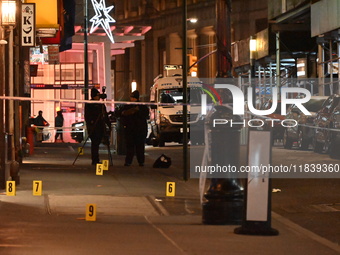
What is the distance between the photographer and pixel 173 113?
37.0 m

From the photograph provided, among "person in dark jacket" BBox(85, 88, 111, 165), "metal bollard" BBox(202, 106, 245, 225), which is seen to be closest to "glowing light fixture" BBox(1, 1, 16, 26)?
"metal bollard" BBox(202, 106, 245, 225)

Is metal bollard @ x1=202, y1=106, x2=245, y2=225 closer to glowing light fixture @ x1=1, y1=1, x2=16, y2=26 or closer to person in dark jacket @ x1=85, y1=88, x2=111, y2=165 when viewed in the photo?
glowing light fixture @ x1=1, y1=1, x2=16, y2=26

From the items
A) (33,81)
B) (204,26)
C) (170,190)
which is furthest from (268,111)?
(204,26)

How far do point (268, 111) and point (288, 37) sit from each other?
9380 millimetres

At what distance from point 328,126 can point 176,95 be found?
50.9 ft

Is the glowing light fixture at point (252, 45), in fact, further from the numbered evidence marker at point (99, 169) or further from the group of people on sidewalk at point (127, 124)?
the numbered evidence marker at point (99, 169)

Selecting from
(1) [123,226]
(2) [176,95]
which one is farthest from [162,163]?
(2) [176,95]

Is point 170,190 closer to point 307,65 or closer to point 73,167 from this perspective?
point 73,167

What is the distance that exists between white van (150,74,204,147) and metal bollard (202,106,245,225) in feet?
75.9

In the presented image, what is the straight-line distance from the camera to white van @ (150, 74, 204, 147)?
35594 mm

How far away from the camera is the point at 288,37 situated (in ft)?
134

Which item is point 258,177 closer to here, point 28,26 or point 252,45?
point 28,26

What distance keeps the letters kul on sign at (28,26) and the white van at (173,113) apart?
1473 cm

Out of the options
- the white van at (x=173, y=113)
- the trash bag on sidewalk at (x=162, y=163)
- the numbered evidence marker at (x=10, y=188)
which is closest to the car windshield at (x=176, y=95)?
the white van at (x=173, y=113)
